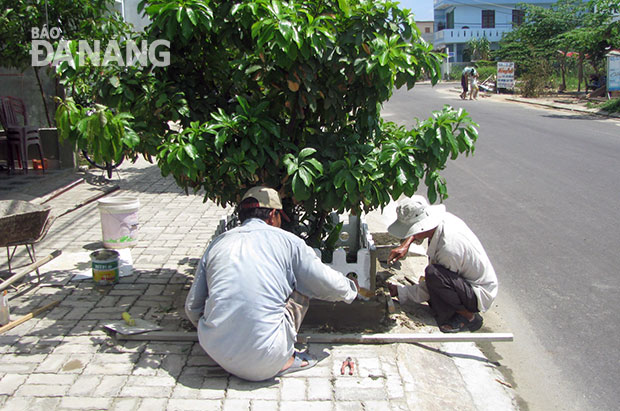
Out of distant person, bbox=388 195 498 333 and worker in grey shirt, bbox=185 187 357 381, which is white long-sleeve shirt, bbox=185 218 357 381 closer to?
worker in grey shirt, bbox=185 187 357 381

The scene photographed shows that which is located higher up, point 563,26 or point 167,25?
point 563,26

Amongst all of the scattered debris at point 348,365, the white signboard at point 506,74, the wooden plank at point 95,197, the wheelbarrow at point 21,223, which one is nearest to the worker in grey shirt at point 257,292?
the scattered debris at point 348,365

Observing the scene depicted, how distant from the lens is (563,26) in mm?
38125

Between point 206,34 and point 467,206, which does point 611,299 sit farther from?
point 206,34

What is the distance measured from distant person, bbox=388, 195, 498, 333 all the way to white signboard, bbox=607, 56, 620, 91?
81.2ft

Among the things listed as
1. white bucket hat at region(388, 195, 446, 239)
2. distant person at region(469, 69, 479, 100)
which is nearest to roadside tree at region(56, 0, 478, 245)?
white bucket hat at region(388, 195, 446, 239)

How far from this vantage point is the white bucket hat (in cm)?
493

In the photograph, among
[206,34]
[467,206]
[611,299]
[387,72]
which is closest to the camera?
[387,72]

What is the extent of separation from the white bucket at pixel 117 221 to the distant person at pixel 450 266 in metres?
3.48

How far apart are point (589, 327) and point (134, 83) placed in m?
4.30

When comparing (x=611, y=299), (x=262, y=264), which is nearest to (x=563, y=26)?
(x=611, y=299)

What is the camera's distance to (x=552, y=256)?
271 inches

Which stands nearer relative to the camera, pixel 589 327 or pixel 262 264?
pixel 262 264

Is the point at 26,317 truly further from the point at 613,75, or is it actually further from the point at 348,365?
the point at 613,75
